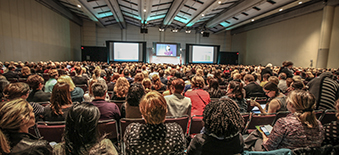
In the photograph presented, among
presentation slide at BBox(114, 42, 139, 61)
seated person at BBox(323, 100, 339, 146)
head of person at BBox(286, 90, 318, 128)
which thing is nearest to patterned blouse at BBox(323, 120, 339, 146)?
seated person at BBox(323, 100, 339, 146)

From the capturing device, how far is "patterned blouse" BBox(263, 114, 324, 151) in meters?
1.53

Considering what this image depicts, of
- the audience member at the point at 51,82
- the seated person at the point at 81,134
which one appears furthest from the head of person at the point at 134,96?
the audience member at the point at 51,82

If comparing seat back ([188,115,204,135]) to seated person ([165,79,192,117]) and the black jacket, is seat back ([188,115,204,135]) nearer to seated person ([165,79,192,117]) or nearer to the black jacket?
seated person ([165,79,192,117])

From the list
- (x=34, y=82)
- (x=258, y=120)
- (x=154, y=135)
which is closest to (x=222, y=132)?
(x=154, y=135)

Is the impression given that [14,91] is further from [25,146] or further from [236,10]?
[236,10]

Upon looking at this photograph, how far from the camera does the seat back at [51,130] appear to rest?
1772mm

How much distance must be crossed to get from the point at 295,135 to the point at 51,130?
2.39 metres

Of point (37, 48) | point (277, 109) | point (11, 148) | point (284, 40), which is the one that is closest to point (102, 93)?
point (11, 148)

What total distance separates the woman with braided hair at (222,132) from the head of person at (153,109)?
36 cm

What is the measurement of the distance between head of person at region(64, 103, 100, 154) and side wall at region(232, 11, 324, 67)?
1677cm

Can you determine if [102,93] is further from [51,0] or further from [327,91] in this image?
[51,0]

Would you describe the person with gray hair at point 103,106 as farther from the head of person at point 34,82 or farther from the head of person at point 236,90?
the head of person at point 236,90

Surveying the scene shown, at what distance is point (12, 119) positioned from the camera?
112 centimetres

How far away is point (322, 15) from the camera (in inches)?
488
